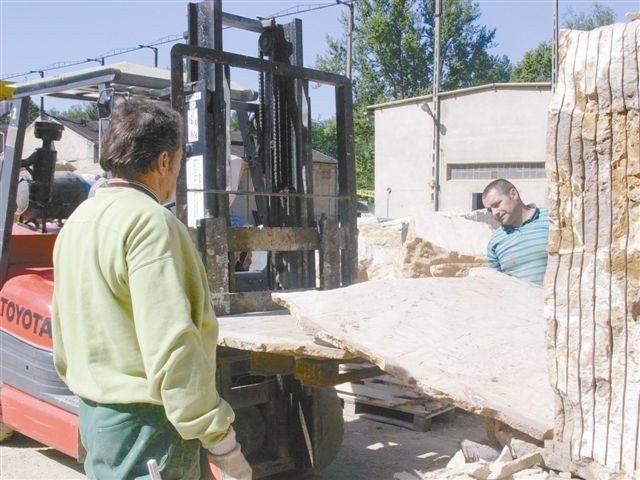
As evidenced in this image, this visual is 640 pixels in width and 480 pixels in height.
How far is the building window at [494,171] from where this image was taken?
27.2 metres

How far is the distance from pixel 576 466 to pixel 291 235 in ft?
9.91

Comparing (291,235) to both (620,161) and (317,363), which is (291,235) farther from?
(620,161)

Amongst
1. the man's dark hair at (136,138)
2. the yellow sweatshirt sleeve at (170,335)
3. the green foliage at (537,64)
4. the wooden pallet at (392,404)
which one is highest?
the green foliage at (537,64)

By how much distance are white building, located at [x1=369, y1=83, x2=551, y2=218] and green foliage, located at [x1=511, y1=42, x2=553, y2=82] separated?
68.9ft

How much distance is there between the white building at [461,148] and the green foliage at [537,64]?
21014 millimetres

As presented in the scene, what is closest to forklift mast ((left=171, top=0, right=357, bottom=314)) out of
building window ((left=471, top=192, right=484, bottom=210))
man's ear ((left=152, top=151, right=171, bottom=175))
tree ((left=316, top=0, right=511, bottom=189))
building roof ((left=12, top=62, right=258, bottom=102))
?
building roof ((left=12, top=62, right=258, bottom=102))

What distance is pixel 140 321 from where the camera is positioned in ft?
7.86

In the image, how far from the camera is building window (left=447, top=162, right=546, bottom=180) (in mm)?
27219

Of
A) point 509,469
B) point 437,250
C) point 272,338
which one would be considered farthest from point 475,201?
point 509,469

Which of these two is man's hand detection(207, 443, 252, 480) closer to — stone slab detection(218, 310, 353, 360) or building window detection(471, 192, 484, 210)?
stone slab detection(218, 310, 353, 360)

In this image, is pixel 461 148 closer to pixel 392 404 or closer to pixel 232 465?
pixel 392 404

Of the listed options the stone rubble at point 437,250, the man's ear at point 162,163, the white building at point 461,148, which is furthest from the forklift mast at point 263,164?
the white building at point 461,148

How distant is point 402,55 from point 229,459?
167 ft

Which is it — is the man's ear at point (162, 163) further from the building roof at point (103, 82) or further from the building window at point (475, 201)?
the building window at point (475, 201)
